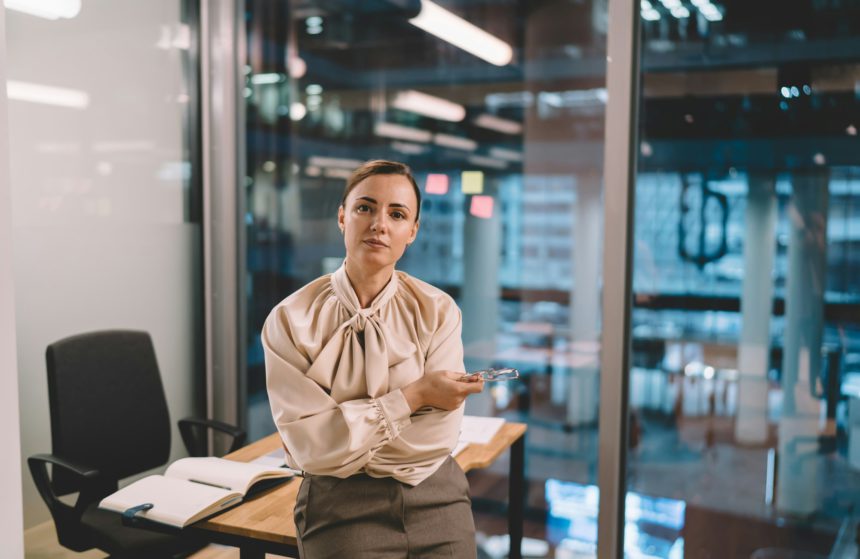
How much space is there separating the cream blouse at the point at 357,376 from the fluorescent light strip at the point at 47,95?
1.72 m

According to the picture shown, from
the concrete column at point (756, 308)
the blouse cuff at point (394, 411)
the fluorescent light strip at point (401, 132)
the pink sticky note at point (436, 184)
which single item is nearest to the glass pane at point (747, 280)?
the concrete column at point (756, 308)

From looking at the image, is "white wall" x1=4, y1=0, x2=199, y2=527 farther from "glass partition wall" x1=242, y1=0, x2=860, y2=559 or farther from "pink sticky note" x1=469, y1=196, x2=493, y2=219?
"pink sticky note" x1=469, y1=196, x2=493, y2=219

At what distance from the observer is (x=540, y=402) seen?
317 cm

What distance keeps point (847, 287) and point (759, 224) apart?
1.17ft

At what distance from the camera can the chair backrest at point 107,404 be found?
7.88 feet

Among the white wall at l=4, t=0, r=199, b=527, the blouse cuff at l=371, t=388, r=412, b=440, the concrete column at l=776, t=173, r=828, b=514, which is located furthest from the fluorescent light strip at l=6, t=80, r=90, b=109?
the concrete column at l=776, t=173, r=828, b=514

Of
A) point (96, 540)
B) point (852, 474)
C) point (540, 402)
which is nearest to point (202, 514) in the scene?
point (96, 540)

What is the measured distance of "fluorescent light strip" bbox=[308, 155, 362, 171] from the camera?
3396mm

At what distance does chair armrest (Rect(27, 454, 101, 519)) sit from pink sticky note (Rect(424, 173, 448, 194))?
5.54 ft

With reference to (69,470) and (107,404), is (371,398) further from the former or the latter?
(107,404)

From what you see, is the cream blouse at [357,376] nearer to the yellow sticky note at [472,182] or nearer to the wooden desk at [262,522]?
the wooden desk at [262,522]

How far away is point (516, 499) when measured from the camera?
2.59 metres

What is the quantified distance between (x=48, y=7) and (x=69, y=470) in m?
1.74

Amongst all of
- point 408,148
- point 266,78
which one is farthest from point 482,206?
point 266,78
